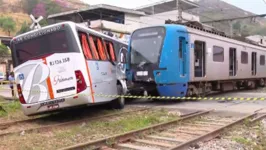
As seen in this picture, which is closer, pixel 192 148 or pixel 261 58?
pixel 192 148

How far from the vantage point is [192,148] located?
20.7 ft

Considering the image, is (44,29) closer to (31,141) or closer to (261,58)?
(31,141)

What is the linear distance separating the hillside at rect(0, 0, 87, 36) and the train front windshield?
62.1 meters

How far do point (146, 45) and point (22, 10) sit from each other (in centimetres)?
9887

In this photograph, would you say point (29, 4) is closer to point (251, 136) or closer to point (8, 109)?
point (8, 109)

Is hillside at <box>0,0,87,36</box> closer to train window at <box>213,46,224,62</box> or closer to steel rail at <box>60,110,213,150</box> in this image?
train window at <box>213,46,224,62</box>

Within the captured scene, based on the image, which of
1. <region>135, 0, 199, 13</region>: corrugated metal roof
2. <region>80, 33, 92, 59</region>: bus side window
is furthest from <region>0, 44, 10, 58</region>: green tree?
<region>80, 33, 92, 59</region>: bus side window

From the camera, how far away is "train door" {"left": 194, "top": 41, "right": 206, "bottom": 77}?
14.6 meters

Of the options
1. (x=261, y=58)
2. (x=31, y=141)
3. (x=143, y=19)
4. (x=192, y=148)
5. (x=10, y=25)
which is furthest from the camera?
(x=10, y=25)

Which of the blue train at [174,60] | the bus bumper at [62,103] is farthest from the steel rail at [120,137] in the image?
the blue train at [174,60]

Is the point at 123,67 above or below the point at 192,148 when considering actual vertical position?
above

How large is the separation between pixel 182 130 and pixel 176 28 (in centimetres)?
615

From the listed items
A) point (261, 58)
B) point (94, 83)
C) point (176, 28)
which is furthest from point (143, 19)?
point (94, 83)

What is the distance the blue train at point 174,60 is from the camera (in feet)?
42.2
